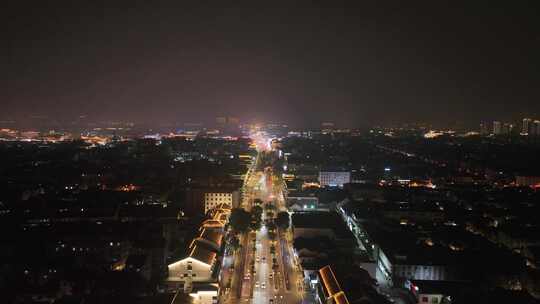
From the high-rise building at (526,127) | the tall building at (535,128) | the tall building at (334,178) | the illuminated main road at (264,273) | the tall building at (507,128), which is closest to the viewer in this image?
the illuminated main road at (264,273)

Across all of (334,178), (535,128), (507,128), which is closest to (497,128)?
(507,128)

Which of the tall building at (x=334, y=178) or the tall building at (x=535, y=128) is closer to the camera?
the tall building at (x=334, y=178)

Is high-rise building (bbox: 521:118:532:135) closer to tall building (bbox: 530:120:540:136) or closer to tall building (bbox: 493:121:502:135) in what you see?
tall building (bbox: 530:120:540:136)

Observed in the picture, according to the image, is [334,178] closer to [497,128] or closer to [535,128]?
[535,128]

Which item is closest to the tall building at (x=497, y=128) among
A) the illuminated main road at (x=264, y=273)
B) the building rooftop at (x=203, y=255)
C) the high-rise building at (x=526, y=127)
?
the high-rise building at (x=526, y=127)

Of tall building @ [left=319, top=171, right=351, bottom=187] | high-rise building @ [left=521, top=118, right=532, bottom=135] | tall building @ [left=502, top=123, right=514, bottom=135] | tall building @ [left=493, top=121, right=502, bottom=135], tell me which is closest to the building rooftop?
tall building @ [left=319, top=171, right=351, bottom=187]

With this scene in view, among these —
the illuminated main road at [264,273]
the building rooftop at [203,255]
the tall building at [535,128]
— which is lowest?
the illuminated main road at [264,273]

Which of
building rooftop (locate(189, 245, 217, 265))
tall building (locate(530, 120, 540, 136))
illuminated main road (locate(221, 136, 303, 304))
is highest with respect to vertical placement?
tall building (locate(530, 120, 540, 136))

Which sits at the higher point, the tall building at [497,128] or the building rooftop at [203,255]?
the tall building at [497,128]

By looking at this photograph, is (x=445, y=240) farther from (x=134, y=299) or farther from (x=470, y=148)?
(x=470, y=148)

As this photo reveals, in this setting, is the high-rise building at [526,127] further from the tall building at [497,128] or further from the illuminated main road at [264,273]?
the illuminated main road at [264,273]

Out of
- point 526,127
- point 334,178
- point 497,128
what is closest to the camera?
point 334,178
